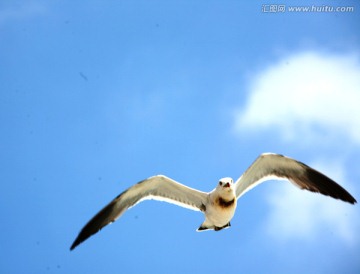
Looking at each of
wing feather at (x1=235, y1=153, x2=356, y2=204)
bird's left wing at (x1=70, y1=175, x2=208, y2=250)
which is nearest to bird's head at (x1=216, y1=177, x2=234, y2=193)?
wing feather at (x1=235, y1=153, x2=356, y2=204)

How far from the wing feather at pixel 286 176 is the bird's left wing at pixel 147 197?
22.6 inches

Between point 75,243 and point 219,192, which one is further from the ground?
point 219,192

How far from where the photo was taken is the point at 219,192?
22.4 feet

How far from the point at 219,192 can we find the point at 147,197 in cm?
96

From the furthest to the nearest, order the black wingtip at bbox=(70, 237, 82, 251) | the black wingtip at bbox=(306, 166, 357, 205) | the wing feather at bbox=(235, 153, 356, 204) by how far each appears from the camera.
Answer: the wing feather at bbox=(235, 153, 356, 204), the black wingtip at bbox=(306, 166, 357, 205), the black wingtip at bbox=(70, 237, 82, 251)

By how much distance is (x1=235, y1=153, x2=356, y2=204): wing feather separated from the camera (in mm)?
6949

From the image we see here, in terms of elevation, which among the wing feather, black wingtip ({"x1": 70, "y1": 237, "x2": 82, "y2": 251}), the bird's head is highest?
the wing feather

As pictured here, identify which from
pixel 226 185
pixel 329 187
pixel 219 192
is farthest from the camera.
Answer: pixel 329 187

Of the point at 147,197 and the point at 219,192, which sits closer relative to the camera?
the point at 219,192

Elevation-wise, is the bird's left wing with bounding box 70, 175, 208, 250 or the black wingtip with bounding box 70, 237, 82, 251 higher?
the bird's left wing with bounding box 70, 175, 208, 250

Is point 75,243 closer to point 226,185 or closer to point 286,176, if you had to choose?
point 226,185

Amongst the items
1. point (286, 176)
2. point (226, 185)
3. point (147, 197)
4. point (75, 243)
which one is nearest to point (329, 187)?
point (286, 176)

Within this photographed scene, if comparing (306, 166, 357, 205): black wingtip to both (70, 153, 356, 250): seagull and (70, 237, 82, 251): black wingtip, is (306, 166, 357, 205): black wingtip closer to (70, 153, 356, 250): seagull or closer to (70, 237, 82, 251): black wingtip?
(70, 153, 356, 250): seagull

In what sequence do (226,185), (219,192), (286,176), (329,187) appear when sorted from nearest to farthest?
(226,185) → (219,192) → (329,187) → (286,176)
